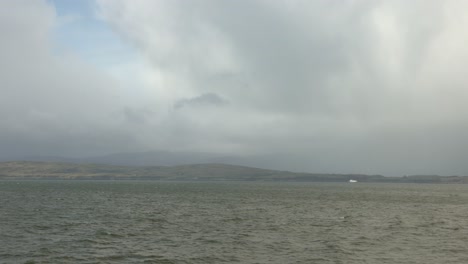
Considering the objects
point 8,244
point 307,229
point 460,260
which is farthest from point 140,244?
point 460,260

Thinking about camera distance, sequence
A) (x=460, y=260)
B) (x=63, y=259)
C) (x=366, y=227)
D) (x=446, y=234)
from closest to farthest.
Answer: (x=63, y=259)
(x=460, y=260)
(x=446, y=234)
(x=366, y=227)

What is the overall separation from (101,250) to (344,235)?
102 ft

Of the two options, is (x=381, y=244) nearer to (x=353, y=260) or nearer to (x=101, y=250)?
(x=353, y=260)

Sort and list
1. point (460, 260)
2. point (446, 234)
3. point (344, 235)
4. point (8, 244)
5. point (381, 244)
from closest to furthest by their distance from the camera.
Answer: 1. point (460, 260)
2. point (8, 244)
3. point (381, 244)
4. point (344, 235)
5. point (446, 234)

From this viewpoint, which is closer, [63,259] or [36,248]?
[63,259]

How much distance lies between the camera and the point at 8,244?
1815 inches

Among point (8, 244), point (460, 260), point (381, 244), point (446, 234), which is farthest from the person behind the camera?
point (446, 234)

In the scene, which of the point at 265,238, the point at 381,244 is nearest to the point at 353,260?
the point at 381,244

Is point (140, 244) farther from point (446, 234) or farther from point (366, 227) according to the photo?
point (446, 234)

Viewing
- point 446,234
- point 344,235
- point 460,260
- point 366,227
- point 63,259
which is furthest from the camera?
point 366,227

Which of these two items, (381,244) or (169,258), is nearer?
(169,258)

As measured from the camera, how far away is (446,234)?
2425 inches

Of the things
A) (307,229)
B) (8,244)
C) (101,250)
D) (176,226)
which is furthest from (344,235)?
(8,244)

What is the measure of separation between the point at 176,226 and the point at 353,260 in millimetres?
30257
